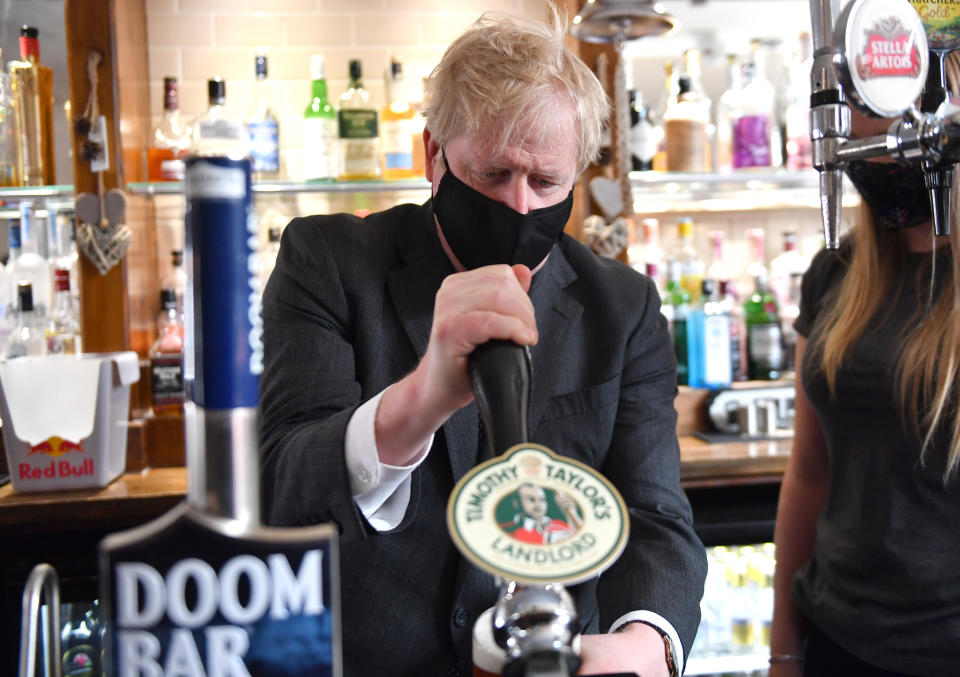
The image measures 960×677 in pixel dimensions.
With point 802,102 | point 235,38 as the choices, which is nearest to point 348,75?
point 235,38

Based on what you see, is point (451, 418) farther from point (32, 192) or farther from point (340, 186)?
point (32, 192)

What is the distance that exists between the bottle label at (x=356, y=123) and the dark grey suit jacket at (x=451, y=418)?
1209 mm

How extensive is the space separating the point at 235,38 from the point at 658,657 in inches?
88.3

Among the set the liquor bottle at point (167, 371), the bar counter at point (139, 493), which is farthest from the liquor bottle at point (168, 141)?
the bar counter at point (139, 493)

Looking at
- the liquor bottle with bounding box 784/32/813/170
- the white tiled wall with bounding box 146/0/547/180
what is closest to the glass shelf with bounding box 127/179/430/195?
the white tiled wall with bounding box 146/0/547/180

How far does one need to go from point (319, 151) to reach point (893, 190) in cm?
170

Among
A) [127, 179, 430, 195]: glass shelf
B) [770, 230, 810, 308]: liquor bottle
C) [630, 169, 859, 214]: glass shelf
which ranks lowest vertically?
[770, 230, 810, 308]: liquor bottle

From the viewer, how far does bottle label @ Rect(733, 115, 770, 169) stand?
2.55 m

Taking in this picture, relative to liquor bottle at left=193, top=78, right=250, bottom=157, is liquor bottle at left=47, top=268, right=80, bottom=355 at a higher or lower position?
lower

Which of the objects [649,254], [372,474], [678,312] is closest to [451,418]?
[372,474]

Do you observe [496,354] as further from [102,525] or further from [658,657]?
[102,525]

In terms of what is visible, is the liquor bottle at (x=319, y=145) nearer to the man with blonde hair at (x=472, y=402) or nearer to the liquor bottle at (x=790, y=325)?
the man with blonde hair at (x=472, y=402)

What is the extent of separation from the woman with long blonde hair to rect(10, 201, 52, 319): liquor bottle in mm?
1903

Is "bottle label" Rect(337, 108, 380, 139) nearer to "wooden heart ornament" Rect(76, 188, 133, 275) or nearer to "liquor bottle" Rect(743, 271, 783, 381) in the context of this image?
"wooden heart ornament" Rect(76, 188, 133, 275)
